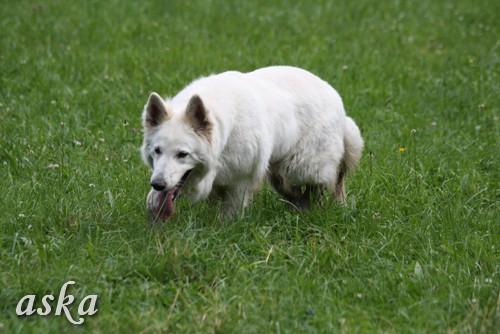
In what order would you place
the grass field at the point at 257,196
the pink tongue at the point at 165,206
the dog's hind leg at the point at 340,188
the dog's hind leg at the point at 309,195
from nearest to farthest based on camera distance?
the grass field at the point at 257,196
the pink tongue at the point at 165,206
the dog's hind leg at the point at 309,195
the dog's hind leg at the point at 340,188

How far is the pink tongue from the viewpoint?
16.9 ft

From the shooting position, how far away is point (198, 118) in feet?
16.5

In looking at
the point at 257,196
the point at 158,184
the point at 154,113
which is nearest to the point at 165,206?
the point at 158,184

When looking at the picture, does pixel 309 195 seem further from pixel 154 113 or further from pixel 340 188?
pixel 154 113

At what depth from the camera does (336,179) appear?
6.26 m

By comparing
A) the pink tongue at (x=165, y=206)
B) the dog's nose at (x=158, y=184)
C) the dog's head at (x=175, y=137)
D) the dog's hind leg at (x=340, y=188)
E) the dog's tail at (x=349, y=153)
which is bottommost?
the dog's hind leg at (x=340, y=188)

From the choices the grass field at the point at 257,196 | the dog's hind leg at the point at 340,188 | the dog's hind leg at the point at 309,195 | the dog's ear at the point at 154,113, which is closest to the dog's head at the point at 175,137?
the dog's ear at the point at 154,113

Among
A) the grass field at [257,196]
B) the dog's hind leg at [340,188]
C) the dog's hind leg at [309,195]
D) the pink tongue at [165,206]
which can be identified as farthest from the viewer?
the dog's hind leg at [340,188]

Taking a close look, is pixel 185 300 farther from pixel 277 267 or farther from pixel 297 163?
pixel 297 163

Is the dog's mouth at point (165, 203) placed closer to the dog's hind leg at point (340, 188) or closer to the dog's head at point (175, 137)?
the dog's head at point (175, 137)

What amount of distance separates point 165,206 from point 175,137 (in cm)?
51

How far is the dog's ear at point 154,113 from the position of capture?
5.00 metres

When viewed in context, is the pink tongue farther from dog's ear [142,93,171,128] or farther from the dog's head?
dog's ear [142,93,171,128]

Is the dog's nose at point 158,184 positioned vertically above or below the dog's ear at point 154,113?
below
